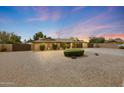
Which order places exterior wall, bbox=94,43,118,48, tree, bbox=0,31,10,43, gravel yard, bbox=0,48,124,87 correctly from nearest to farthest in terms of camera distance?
1. gravel yard, bbox=0,48,124,87
2. tree, bbox=0,31,10,43
3. exterior wall, bbox=94,43,118,48

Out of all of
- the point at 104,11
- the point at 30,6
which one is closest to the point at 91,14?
the point at 104,11

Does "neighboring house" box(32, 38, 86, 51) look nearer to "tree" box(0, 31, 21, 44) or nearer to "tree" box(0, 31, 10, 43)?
"tree" box(0, 31, 21, 44)

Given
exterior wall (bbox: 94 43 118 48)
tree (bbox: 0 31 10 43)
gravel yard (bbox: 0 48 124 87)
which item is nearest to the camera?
gravel yard (bbox: 0 48 124 87)

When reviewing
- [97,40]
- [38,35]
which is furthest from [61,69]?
[97,40]

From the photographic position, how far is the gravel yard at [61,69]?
2.68m

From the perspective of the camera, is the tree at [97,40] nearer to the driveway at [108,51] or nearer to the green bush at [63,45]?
the driveway at [108,51]

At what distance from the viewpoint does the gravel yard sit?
8.79ft

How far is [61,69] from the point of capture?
2.80 m

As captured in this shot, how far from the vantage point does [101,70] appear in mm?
2803

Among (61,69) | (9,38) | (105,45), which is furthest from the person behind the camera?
(105,45)

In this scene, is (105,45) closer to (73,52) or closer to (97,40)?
(97,40)

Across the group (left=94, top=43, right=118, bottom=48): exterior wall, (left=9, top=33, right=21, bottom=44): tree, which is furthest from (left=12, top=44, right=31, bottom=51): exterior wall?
(left=94, top=43, right=118, bottom=48): exterior wall

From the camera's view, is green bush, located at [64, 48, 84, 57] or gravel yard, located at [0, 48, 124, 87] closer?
gravel yard, located at [0, 48, 124, 87]
